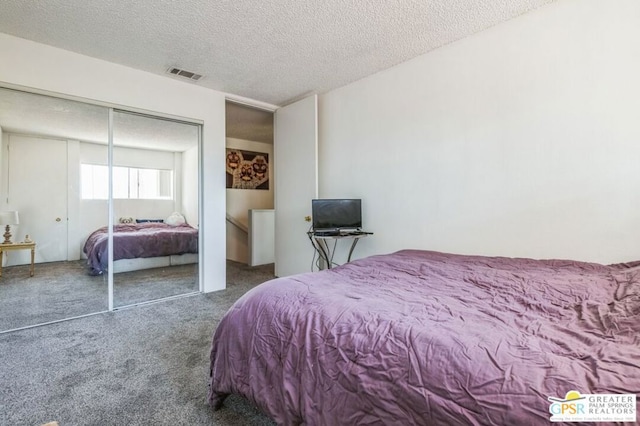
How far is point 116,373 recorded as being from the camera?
6.38 ft

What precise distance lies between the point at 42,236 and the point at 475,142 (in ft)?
13.3

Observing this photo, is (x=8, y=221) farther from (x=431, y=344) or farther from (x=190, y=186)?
(x=431, y=344)

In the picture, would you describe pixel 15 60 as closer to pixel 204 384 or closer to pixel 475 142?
pixel 204 384

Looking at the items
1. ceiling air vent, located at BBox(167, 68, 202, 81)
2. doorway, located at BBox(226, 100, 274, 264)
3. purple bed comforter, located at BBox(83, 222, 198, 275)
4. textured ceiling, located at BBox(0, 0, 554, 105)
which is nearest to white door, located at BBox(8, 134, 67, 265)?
purple bed comforter, located at BBox(83, 222, 198, 275)

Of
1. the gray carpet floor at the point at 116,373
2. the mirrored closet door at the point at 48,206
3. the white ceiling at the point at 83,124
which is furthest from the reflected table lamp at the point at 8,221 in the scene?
the gray carpet floor at the point at 116,373

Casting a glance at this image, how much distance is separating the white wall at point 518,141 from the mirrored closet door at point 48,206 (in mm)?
2902

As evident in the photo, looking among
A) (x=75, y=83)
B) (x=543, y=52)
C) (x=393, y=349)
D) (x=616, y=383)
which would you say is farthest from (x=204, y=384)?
(x=543, y=52)

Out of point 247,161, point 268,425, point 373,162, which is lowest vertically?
point 268,425

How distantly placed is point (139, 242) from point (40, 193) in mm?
→ 982

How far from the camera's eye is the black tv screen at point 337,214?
333cm

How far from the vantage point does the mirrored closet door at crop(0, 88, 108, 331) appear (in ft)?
8.99

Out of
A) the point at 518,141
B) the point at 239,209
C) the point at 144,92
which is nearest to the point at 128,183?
the point at 144,92

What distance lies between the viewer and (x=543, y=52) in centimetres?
220

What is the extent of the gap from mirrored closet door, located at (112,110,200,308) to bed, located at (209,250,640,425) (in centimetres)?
236
